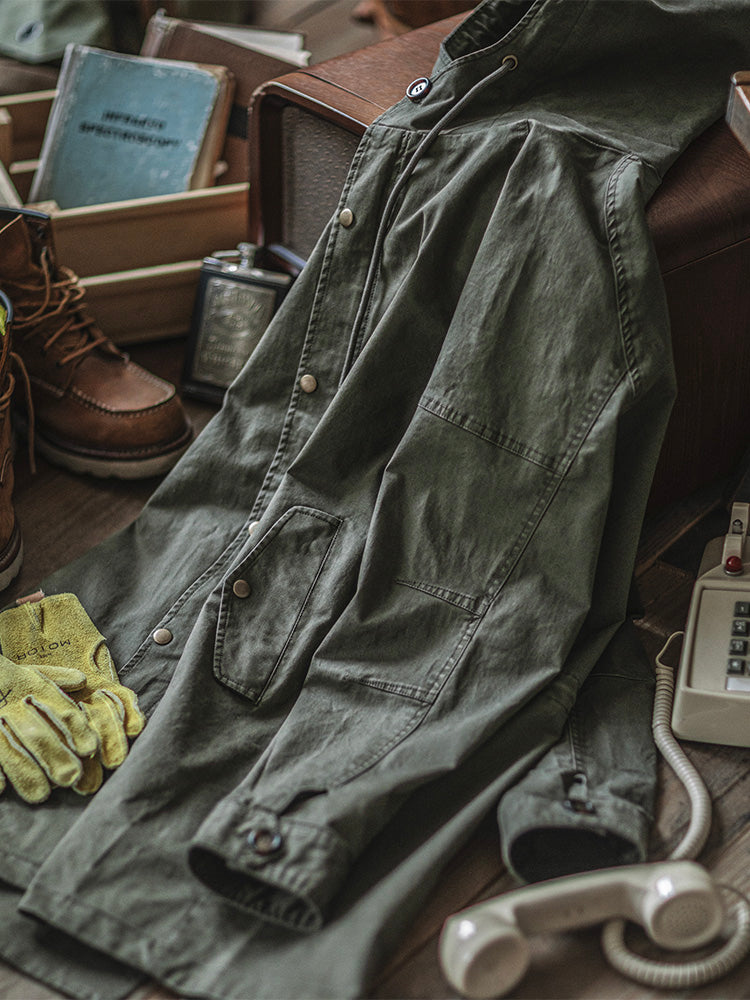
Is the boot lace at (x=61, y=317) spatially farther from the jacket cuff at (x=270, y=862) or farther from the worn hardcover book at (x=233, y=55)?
the jacket cuff at (x=270, y=862)

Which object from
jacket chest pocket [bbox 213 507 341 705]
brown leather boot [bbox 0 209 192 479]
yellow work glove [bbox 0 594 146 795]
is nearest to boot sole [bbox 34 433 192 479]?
brown leather boot [bbox 0 209 192 479]

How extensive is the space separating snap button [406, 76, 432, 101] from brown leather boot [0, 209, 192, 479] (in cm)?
55

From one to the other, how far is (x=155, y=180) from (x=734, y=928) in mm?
1477

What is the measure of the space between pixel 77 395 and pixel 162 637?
47 cm

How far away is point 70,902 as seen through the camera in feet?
3.08

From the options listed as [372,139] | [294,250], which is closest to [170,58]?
[294,250]

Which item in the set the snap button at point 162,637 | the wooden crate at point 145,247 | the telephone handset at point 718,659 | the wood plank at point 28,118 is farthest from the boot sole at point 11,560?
the wood plank at point 28,118

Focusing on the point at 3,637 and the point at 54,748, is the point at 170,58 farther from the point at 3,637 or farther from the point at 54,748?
the point at 54,748

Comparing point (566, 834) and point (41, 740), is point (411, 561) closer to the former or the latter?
point (566, 834)

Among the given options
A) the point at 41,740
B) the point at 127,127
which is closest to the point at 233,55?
the point at 127,127

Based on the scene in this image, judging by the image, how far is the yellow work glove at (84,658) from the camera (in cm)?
110

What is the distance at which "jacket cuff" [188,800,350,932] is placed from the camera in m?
0.91

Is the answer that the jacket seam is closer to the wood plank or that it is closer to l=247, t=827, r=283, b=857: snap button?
l=247, t=827, r=283, b=857: snap button

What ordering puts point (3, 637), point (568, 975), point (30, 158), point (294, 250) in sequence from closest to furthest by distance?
point (568, 975), point (3, 637), point (294, 250), point (30, 158)
